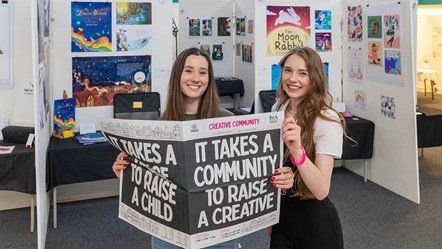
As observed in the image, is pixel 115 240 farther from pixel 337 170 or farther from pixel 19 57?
pixel 337 170

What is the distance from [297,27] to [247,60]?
122 cm

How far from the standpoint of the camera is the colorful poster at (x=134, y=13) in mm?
4012

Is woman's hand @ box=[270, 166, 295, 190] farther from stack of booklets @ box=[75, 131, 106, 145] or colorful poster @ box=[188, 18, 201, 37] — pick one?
colorful poster @ box=[188, 18, 201, 37]

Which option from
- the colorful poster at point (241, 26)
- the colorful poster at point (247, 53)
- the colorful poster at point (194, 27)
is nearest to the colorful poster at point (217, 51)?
the colorful poster at point (194, 27)

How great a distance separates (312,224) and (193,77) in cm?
71

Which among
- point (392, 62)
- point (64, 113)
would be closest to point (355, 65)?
point (392, 62)

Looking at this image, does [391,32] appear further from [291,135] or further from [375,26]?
[291,135]

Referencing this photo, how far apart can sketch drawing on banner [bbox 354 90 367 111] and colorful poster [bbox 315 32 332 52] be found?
569mm

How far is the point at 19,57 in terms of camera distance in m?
3.73

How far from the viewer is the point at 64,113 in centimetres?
382

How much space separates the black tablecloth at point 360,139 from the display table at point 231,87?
208 centimetres

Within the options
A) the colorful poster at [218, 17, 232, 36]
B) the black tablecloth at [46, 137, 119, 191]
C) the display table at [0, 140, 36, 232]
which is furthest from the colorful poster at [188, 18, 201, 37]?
the display table at [0, 140, 36, 232]

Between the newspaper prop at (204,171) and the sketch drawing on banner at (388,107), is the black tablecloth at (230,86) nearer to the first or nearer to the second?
the sketch drawing on banner at (388,107)

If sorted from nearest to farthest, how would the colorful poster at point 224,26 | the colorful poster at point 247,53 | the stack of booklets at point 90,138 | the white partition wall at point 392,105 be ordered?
1. the stack of booklets at point 90,138
2. the white partition wall at point 392,105
3. the colorful poster at point 247,53
4. the colorful poster at point 224,26
